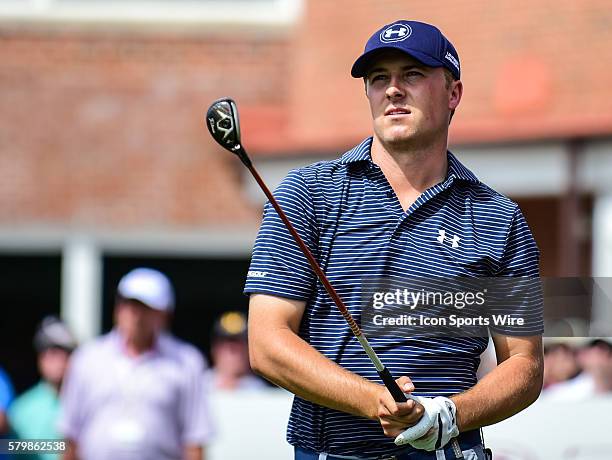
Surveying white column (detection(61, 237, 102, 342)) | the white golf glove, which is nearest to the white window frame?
white column (detection(61, 237, 102, 342))

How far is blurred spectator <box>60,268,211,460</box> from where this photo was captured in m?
8.00

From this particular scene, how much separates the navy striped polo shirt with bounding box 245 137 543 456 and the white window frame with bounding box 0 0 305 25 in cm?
1144

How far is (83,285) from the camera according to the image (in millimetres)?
15688

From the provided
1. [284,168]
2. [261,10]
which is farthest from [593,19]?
[261,10]

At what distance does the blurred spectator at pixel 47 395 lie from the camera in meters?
9.12

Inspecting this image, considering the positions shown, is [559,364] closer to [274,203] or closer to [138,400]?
[138,400]

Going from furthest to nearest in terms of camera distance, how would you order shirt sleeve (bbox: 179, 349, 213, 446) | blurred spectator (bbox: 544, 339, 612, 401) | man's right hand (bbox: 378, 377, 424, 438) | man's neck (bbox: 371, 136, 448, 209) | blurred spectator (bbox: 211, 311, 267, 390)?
blurred spectator (bbox: 211, 311, 267, 390)
blurred spectator (bbox: 544, 339, 612, 401)
shirt sleeve (bbox: 179, 349, 213, 446)
man's neck (bbox: 371, 136, 448, 209)
man's right hand (bbox: 378, 377, 424, 438)

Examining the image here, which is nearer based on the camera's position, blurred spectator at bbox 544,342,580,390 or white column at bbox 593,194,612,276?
blurred spectator at bbox 544,342,580,390

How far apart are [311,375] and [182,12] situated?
1197cm

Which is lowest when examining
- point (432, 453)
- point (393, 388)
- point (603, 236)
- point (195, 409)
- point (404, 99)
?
point (432, 453)

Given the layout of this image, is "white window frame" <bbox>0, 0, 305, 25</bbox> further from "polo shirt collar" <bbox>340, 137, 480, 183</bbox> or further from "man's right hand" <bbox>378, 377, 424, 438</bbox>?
"man's right hand" <bbox>378, 377, 424, 438</bbox>

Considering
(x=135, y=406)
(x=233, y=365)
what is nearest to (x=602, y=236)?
(x=233, y=365)

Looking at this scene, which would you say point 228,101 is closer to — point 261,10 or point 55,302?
point 261,10

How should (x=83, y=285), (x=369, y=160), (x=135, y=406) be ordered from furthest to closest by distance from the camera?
(x=83, y=285) < (x=135, y=406) < (x=369, y=160)
